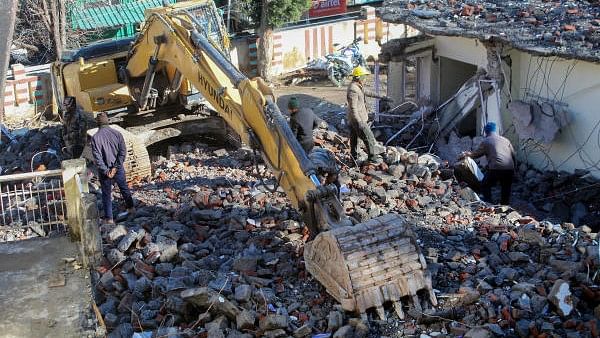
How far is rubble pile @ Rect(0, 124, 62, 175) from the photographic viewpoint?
13.8 m

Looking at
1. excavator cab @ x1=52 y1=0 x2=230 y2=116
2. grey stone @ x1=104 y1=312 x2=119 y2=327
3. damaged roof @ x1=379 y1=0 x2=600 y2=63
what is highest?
Answer: damaged roof @ x1=379 y1=0 x2=600 y2=63

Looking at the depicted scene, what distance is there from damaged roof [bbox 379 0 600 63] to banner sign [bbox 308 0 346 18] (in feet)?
31.5

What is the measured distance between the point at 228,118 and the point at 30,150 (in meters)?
6.82

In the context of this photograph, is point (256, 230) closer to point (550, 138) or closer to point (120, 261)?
point (120, 261)

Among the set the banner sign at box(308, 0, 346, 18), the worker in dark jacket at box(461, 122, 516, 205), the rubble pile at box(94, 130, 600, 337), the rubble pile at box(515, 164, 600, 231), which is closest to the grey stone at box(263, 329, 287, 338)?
the rubble pile at box(94, 130, 600, 337)

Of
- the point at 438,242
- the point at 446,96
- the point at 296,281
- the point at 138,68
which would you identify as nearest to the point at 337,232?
the point at 296,281

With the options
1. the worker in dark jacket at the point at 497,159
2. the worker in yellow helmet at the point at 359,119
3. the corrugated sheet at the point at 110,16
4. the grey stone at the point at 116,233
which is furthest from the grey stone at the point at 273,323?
the corrugated sheet at the point at 110,16

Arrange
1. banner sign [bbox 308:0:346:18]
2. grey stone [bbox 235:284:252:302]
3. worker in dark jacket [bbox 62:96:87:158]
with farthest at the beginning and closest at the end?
banner sign [bbox 308:0:346:18], worker in dark jacket [bbox 62:96:87:158], grey stone [bbox 235:284:252:302]

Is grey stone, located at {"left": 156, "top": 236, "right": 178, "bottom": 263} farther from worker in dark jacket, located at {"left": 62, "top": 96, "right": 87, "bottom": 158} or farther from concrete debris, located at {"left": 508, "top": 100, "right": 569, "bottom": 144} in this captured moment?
concrete debris, located at {"left": 508, "top": 100, "right": 569, "bottom": 144}

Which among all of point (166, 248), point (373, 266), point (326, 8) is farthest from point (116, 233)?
point (326, 8)

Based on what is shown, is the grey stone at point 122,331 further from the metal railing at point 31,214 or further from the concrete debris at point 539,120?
the concrete debris at point 539,120

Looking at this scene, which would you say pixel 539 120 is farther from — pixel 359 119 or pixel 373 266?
pixel 373 266

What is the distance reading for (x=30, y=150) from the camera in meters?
14.8

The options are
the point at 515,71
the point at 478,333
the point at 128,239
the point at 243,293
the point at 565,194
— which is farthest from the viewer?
the point at 515,71
